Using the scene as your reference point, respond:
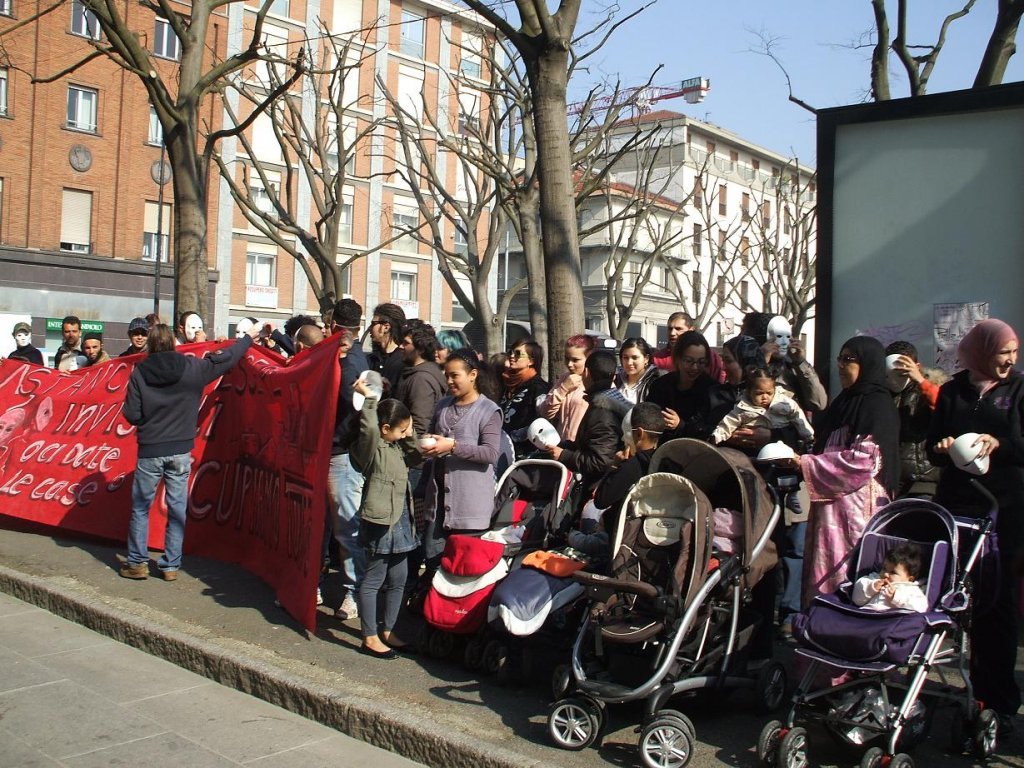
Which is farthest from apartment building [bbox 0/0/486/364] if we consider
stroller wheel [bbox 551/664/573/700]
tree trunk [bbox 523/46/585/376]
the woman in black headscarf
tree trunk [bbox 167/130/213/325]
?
stroller wheel [bbox 551/664/573/700]

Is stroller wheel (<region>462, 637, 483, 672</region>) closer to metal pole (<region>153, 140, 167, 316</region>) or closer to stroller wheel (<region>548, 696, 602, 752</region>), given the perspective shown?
stroller wheel (<region>548, 696, 602, 752</region>)

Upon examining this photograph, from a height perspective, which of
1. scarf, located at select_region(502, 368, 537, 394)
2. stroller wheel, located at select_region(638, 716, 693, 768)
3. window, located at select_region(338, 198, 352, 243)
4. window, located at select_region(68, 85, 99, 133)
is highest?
window, located at select_region(68, 85, 99, 133)

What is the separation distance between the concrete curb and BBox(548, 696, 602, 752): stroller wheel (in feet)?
0.90

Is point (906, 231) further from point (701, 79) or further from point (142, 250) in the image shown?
point (701, 79)

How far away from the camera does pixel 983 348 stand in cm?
532

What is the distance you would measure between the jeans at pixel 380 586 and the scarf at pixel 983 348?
3.38 meters

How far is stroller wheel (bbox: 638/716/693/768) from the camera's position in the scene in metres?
4.68

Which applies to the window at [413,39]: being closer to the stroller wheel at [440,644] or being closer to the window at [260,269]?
the window at [260,269]

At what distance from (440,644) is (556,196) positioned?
461 centimetres

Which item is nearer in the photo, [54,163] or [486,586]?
[486,586]

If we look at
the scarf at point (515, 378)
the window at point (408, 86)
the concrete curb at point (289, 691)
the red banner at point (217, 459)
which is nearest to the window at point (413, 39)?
the window at point (408, 86)

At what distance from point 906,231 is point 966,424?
378 cm

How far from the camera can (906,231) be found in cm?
869

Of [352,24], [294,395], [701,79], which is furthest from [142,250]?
[701,79]
